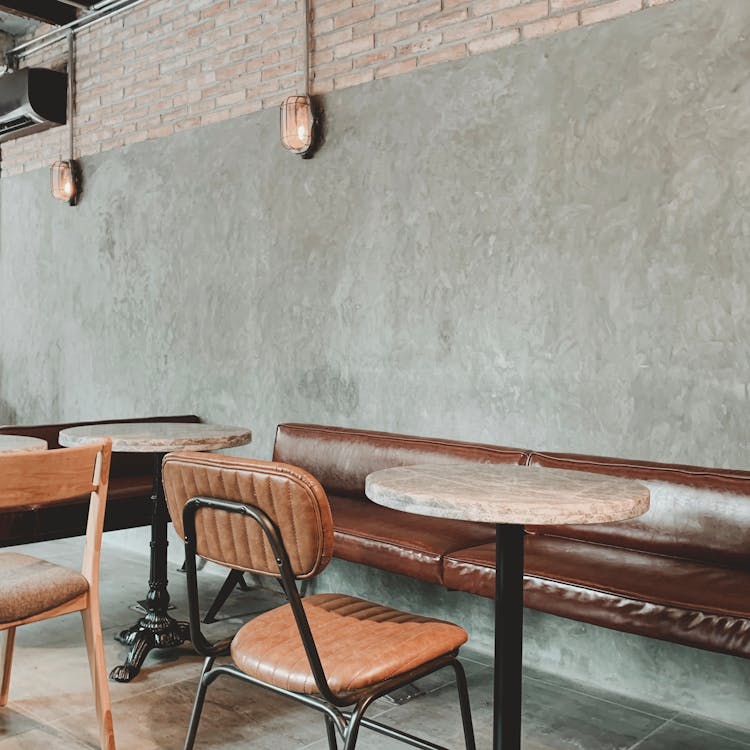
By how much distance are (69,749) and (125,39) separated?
183 inches

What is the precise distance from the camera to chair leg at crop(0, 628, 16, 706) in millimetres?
2725

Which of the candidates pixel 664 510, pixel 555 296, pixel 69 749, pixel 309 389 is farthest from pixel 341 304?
pixel 69 749

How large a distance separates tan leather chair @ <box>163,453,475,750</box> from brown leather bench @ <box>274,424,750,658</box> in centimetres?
63

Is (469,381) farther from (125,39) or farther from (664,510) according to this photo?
(125,39)

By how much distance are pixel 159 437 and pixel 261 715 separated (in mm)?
1069

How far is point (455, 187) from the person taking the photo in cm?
369

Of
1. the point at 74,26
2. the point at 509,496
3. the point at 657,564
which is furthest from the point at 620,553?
the point at 74,26

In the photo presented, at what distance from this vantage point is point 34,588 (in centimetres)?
229

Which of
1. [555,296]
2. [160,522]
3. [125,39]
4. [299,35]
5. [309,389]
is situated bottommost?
[160,522]

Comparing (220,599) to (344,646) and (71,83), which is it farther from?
(71,83)

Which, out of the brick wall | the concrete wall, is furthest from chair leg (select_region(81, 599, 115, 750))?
the brick wall

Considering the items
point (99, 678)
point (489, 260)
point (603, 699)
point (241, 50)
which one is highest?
point (241, 50)

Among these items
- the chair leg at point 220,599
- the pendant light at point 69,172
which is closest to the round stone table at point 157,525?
the chair leg at point 220,599

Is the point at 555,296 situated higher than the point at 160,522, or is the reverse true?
the point at 555,296
